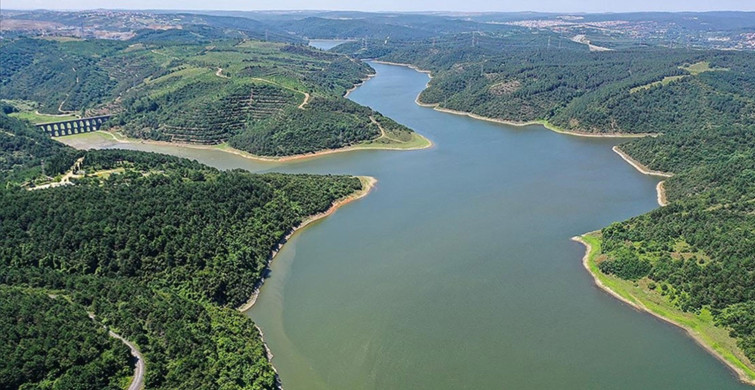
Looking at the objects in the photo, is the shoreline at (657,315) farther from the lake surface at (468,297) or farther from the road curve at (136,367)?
the road curve at (136,367)

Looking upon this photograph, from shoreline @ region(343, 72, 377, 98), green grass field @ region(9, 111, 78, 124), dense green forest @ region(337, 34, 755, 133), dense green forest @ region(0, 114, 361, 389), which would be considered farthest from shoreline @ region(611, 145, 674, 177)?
green grass field @ region(9, 111, 78, 124)

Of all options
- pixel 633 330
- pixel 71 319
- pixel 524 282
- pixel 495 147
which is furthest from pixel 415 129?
pixel 71 319

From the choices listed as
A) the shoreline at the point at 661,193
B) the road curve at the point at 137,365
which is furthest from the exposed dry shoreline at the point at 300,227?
the shoreline at the point at 661,193

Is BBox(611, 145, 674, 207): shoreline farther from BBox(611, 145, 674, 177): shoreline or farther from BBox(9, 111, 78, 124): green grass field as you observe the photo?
BBox(9, 111, 78, 124): green grass field

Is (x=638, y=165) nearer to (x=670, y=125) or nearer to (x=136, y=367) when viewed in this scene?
(x=670, y=125)

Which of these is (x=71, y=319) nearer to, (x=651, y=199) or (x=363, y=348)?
(x=363, y=348)
